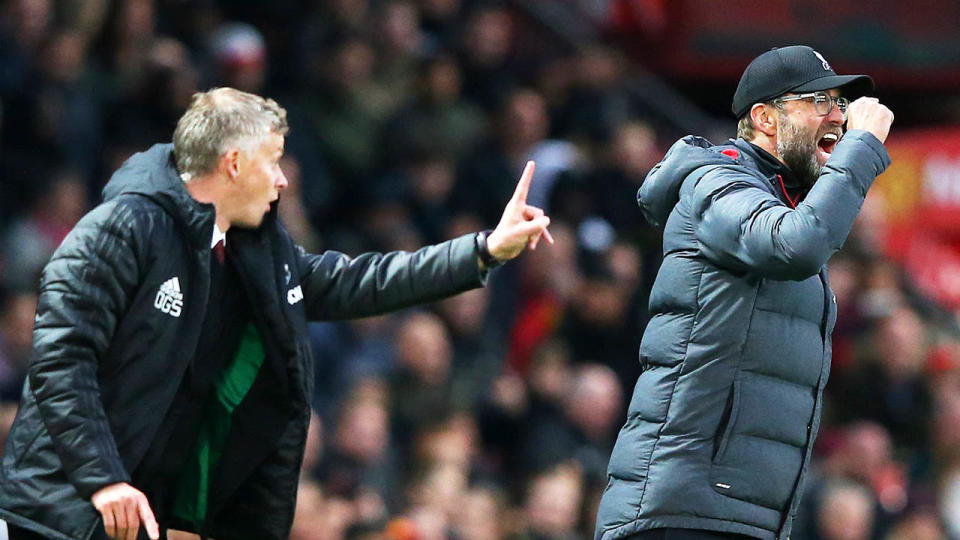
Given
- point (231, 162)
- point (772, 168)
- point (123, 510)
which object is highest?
point (772, 168)

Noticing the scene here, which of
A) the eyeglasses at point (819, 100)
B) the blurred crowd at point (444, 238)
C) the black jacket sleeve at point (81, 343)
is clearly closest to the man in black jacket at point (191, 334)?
the black jacket sleeve at point (81, 343)

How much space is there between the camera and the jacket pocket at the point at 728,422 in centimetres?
393

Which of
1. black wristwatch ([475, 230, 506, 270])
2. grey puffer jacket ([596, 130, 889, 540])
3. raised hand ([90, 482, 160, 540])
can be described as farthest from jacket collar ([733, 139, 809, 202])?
raised hand ([90, 482, 160, 540])

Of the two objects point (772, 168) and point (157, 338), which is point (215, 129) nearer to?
point (157, 338)

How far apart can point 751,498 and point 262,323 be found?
140 cm

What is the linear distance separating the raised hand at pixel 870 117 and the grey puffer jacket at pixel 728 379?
4 centimetres

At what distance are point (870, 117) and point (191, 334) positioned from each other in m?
1.79

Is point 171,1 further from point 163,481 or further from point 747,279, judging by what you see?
point 747,279

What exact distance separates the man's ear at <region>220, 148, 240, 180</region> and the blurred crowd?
262 centimetres

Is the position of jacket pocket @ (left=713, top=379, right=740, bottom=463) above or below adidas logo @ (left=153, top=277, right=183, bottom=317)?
below

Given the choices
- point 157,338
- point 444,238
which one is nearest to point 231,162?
point 157,338

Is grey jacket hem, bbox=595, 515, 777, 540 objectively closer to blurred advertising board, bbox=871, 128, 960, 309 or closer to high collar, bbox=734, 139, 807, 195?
high collar, bbox=734, 139, 807, 195

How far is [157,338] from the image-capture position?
423cm

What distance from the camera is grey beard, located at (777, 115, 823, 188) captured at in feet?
13.5
